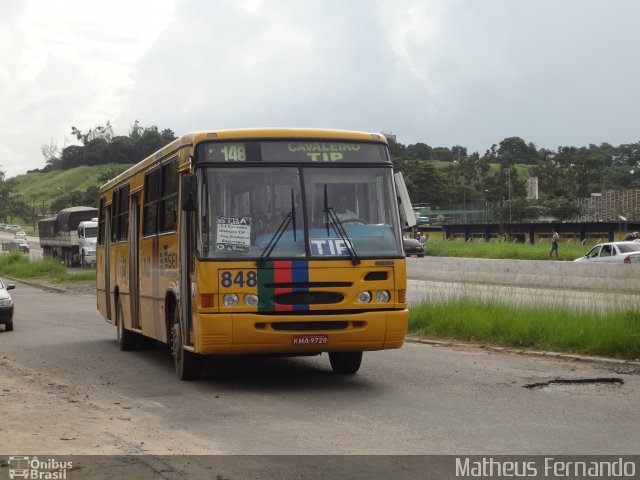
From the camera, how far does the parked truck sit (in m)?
60.8

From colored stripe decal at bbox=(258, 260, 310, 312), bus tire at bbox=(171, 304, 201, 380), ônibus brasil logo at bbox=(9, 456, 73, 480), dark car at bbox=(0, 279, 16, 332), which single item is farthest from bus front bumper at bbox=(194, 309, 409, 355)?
dark car at bbox=(0, 279, 16, 332)

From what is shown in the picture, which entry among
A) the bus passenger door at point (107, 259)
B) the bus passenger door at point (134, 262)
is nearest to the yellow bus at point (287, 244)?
the bus passenger door at point (134, 262)

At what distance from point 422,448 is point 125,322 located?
9.68 m

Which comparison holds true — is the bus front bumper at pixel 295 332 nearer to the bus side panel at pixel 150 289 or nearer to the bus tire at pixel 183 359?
the bus tire at pixel 183 359

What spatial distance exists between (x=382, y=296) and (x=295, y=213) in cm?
133

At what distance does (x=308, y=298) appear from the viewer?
11.2 metres

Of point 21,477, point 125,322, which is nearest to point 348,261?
point 21,477

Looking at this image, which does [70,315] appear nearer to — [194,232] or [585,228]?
[194,232]

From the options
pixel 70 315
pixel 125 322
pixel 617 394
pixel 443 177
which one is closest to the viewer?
pixel 617 394

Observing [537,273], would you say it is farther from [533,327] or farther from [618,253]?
[533,327]

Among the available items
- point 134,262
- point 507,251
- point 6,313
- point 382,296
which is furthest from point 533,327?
point 507,251

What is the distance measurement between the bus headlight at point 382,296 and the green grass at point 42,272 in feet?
119

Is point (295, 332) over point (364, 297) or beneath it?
beneath

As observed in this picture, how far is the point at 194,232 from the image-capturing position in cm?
1145
